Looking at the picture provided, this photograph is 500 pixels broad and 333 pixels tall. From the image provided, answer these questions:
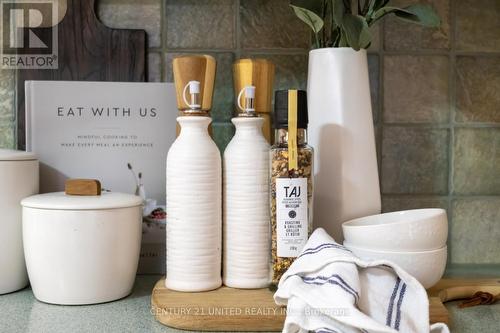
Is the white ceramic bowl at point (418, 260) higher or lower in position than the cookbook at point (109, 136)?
lower

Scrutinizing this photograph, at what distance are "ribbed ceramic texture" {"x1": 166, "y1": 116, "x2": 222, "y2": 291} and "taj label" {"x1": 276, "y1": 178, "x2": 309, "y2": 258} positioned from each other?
0.09 metres

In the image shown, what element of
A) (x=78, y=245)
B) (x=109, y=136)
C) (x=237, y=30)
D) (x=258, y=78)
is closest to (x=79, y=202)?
(x=78, y=245)

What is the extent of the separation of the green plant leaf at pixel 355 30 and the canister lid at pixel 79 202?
37 centimetres

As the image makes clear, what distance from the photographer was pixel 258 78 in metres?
0.80

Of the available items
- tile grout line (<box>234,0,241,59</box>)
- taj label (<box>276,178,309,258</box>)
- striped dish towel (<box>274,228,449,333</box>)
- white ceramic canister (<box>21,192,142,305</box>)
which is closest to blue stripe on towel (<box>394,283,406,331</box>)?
striped dish towel (<box>274,228,449,333</box>)

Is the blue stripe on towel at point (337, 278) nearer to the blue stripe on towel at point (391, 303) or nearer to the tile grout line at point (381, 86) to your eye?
the blue stripe on towel at point (391, 303)

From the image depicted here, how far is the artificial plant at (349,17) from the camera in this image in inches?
29.6

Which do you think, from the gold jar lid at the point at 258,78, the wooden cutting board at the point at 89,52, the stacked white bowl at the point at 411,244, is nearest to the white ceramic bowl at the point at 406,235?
the stacked white bowl at the point at 411,244

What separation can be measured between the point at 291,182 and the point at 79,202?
281mm

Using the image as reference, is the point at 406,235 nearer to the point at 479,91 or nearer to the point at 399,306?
the point at 399,306

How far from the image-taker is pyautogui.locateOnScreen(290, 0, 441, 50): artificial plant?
2.46 ft

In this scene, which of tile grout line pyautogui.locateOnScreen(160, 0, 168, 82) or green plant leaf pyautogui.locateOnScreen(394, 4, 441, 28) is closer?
green plant leaf pyautogui.locateOnScreen(394, 4, 441, 28)

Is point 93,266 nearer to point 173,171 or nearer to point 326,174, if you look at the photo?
point 173,171

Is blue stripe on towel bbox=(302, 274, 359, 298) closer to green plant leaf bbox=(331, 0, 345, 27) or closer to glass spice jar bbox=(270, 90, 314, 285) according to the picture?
glass spice jar bbox=(270, 90, 314, 285)
